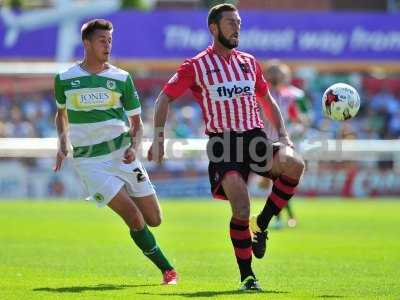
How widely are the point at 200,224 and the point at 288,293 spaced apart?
10087mm

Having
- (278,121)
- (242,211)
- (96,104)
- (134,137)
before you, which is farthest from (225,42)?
(242,211)

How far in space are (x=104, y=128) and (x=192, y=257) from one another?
3.81m

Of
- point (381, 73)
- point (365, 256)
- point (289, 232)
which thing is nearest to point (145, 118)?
point (381, 73)

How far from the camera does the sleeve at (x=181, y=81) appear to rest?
10.0 meters

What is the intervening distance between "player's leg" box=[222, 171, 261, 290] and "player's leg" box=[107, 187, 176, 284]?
99cm

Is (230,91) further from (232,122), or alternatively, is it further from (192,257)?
(192,257)

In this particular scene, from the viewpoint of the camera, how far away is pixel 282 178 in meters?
10.4

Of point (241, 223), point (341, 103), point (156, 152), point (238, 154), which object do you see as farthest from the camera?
point (341, 103)

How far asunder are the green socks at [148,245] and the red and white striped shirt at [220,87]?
1.20m

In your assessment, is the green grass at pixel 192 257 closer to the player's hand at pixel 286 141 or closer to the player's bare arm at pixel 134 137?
the player's bare arm at pixel 134 137

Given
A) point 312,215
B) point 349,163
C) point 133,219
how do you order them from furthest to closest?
1. point 349,163
2. point 312,215
3. point 133,219

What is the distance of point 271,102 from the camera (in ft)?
34.7

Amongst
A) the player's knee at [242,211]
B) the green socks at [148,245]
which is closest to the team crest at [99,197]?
the green socks at [148,245]

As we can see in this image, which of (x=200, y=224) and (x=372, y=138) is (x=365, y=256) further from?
(x=372, y=138)
